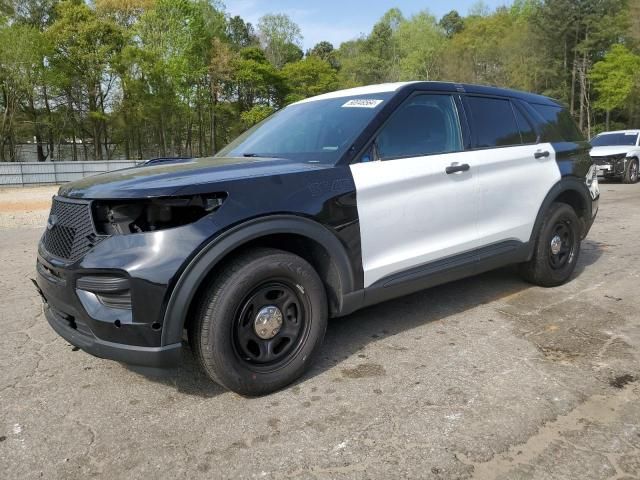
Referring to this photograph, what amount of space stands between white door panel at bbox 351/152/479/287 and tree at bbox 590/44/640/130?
47833mm

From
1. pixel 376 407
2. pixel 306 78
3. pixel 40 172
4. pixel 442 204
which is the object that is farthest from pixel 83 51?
pixel 376 407

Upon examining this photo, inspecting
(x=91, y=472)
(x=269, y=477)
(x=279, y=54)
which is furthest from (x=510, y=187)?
(x=279, y=54)

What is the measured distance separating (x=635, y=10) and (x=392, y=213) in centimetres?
4954

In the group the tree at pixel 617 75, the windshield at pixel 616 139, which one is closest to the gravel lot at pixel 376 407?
the windshield at pixel 616 139

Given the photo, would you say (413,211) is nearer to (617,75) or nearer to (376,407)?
(376,407)

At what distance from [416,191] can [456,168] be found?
17.7 inches

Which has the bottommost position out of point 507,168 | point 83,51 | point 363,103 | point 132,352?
point 132,352

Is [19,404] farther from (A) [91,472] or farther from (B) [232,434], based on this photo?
(B) [232,434]

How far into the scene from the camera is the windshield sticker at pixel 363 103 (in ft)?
11.6

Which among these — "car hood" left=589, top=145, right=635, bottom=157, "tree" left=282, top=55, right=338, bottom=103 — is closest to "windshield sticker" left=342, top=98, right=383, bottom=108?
"car hood" left=589, top=145, right=635, bottom=157

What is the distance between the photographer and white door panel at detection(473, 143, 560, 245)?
3.99m

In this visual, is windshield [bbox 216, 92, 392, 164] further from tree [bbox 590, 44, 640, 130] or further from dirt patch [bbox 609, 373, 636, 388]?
tree [bbox 590, 44, 640, 130]

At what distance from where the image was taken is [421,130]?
3674 mm

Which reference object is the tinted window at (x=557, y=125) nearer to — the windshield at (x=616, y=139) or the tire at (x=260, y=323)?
the tire at (x=260, y=323)
